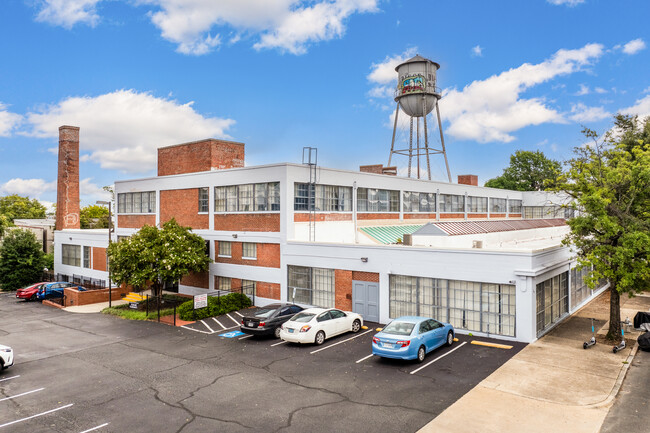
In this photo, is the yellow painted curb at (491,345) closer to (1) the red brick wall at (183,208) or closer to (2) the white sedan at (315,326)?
(2) the white sedan at (315,326)

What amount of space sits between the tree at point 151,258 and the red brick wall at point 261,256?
95.8 inches

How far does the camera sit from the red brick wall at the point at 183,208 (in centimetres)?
3350

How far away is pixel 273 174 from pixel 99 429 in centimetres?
1874

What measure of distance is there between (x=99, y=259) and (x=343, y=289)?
2794 centimetres

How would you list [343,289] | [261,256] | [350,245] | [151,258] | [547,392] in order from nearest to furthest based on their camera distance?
[547,392] → [350,245] → [343,289] → [151,258] → [261,256]

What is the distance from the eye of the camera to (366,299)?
23750 millimetres

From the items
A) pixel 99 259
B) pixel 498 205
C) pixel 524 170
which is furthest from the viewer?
pixel 524 170

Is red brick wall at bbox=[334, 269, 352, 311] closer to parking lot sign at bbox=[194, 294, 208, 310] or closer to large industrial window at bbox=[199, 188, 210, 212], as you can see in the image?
parking lot sign at bbox=[194, 294, 208, 310]

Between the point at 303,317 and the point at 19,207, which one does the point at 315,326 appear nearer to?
the point at 303,317

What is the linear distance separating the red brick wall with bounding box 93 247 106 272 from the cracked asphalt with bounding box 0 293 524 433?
766 inches

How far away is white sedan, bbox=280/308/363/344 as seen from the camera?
19062mm

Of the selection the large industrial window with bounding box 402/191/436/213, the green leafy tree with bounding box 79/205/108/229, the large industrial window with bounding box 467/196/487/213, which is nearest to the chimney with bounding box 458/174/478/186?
the large industrial window with bounding box 467/196/487/213

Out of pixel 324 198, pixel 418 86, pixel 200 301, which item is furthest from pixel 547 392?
pixel 418 86

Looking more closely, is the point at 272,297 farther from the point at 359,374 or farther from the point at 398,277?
the point at 359,374
